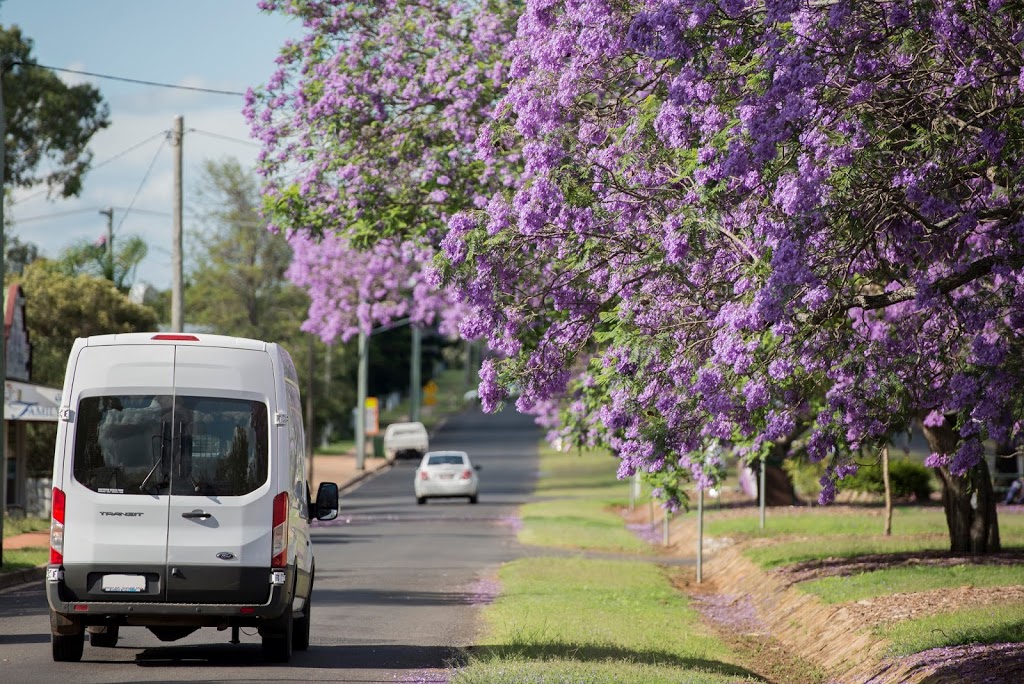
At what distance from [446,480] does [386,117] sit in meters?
26.7

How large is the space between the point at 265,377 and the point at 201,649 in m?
3.24

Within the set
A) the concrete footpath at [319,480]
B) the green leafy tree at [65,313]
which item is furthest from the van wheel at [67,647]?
the green leafy tree at [65,313]

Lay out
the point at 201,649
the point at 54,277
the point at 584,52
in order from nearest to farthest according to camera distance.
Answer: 1. the point at 584,52
2. the point at 201,649
3. the point at 54,277

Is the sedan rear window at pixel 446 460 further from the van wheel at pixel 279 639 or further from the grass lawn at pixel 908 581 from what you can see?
the van wheel at pixel 279 639

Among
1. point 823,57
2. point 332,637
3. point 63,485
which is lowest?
point 332,637

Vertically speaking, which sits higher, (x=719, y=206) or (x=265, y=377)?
(x=719, y=206)

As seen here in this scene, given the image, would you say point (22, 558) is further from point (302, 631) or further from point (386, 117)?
point (302, 631)

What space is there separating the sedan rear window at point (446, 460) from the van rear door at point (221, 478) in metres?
35.8

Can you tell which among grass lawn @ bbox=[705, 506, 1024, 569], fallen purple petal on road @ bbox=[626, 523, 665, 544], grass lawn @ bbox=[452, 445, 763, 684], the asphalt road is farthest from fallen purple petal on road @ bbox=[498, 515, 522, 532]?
grass lawn @ bbox=[452, 445, 763, 684]

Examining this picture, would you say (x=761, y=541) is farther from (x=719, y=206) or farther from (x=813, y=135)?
(x=813, y=135)

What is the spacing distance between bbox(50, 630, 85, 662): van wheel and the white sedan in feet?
113

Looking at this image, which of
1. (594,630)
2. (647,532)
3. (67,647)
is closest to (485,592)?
(594,630)

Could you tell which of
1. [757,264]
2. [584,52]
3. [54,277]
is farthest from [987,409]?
[54,277]

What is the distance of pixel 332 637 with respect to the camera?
49.6 ft
